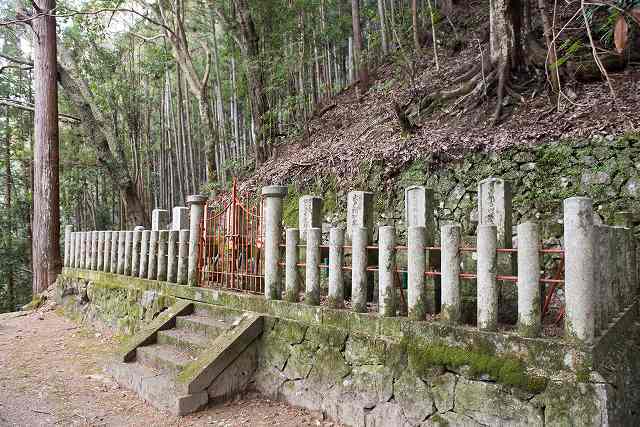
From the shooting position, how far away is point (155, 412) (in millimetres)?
3855

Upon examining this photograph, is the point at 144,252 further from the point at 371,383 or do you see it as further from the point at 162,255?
the point at 371,383

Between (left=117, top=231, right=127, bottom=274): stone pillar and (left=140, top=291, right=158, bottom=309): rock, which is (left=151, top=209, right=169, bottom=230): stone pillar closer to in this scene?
(left=117, top=231, right=127, bottom=274): stone pillar

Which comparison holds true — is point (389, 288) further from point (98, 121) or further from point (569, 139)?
point (98, 121)

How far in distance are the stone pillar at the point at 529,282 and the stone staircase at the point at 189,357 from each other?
7.92ft

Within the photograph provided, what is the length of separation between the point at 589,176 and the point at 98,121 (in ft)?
37.0

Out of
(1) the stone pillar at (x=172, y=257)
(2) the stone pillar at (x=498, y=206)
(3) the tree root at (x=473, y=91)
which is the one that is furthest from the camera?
(3) the tree root at (x=473, y=91)

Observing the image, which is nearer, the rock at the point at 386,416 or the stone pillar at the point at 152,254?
the rock at the point at 386,416

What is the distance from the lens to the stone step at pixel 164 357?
4.21 m

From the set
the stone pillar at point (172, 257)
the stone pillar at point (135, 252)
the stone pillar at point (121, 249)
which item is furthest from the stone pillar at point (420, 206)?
the stone pillar at point (121, 249)

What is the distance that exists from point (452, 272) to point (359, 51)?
31.1 ft

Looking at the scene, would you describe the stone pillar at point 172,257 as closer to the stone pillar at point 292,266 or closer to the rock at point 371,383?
the stone pillar at point 292,266

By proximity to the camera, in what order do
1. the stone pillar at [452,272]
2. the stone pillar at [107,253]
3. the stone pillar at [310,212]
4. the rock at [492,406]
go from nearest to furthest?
the rock at [492,406], the stone pillar at [452,272], the stone pillar at [310,212], the stone pillar at [107,253]

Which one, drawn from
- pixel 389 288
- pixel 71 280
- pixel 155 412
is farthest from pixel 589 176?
pixel 71 280

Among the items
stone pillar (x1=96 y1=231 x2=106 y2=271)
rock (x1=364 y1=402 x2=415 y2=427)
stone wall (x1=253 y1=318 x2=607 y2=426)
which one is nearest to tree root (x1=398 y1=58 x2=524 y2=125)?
stone wall (x1=253 y1=318 x2=607 y2=426)
